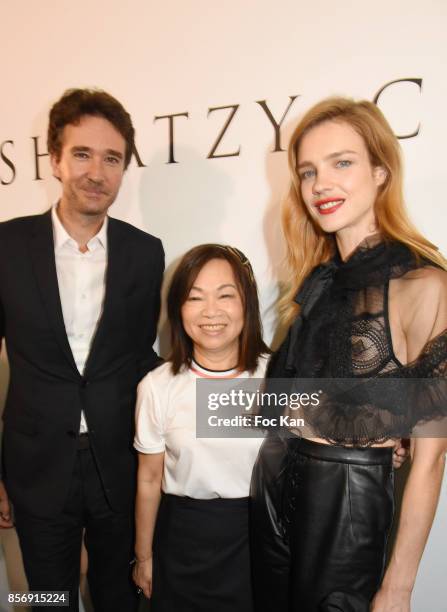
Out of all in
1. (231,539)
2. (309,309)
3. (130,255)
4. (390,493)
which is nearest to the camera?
(390,493)

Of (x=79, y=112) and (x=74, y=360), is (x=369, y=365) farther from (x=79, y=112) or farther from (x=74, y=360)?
(x=79, y=112)

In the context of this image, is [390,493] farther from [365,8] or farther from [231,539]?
[365,8]

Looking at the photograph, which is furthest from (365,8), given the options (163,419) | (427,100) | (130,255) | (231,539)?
(231,539)

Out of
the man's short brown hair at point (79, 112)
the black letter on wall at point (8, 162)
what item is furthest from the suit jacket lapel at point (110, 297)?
the black letter on wall at point (8, 162)

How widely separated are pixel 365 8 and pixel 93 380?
161 cm

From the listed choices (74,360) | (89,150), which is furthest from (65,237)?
(74,360)

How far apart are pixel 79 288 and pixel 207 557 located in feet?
3.27

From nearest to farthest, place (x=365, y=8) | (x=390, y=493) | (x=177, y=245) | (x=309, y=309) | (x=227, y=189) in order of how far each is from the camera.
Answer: (x=390, y=493) → (x=309, y=309) → (x=365, y=8) → (x=227, y=189) → (x=177, y=245)

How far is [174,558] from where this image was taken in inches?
58.6

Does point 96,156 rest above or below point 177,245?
above

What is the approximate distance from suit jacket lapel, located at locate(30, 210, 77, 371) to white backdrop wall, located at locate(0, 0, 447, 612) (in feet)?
1.91

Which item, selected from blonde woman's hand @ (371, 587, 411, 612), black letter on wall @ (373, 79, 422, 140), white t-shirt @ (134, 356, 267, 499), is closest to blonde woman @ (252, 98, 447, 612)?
blonde woman's hand @ (371, 587, 411, 612)

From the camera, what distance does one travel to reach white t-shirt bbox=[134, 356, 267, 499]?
1.44 metres

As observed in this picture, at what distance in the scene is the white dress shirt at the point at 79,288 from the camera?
163cm
